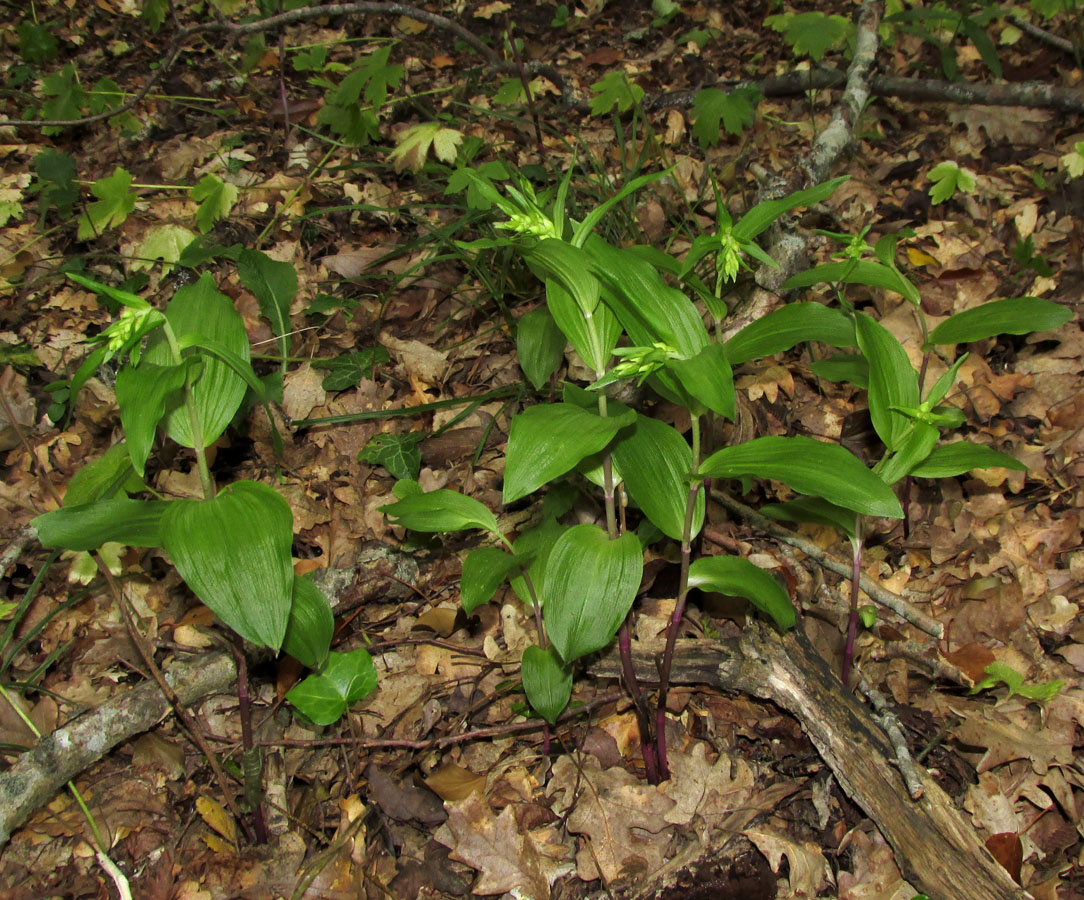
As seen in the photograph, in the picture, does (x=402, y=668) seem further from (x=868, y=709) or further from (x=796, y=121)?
(x=796, y=121)

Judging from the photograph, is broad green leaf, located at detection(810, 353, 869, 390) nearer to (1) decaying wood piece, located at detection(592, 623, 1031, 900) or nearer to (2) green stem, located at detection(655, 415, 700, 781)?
(2) green stem, located at detection(655, 415, 700, 781)

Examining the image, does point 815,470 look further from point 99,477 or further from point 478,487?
point 99,477

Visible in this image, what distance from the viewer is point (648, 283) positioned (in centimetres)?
177

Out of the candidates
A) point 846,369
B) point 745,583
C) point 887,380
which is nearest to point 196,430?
point 745,583

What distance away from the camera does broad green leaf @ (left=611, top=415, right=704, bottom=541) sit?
1894 millimetres

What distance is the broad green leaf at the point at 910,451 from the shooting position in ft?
6.63

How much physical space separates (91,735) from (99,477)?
29.5 inches

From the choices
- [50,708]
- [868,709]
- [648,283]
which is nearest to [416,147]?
[648,283]

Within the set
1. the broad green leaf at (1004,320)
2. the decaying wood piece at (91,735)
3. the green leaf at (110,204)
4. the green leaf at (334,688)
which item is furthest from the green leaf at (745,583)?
the green leaf at (110,204)

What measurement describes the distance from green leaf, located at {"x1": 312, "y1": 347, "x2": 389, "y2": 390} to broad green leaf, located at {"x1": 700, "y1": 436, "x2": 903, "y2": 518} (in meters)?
1.92

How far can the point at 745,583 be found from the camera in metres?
1.90

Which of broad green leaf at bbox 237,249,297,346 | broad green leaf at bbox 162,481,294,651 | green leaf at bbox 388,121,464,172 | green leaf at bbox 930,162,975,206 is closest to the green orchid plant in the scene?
broad green leaf at bbox 162,481,294,651

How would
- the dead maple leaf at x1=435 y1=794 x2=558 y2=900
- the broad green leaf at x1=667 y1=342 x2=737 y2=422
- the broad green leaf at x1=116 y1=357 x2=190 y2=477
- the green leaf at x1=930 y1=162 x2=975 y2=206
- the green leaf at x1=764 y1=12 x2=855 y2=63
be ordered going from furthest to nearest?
1. the green leaf at x1=764 y1=12 x2=855 y2=63
2. the green leaf at x1=930 y1=162 x2=975 y2=206
3. the dead maple leaf at x1=435 y1=794 x2=558 y2=900
4. the broad green leaf at x1=116 y1=357 x2=190 y2=477
5. the broad green leaf at x1=667 y1=342 x2=737 y2=422

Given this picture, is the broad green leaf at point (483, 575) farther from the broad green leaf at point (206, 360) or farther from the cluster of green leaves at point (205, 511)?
the broad green leaf at point (206, 360)
